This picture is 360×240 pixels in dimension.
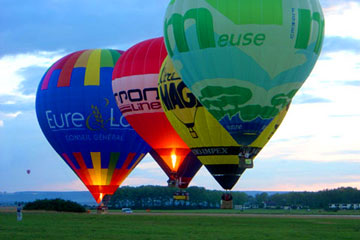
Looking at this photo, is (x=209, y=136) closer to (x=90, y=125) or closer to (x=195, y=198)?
(x=90, y=125)

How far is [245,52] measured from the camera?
33.6 meters

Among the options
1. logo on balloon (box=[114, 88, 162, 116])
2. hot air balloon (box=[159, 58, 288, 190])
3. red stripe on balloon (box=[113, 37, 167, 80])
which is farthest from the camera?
red stripe on balloon (box=[113, 37, 167, 80])

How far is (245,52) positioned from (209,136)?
21.7 ft

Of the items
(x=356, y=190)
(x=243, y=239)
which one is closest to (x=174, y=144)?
(x=243, y=239)

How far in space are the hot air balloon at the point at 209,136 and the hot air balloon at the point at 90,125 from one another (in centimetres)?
944

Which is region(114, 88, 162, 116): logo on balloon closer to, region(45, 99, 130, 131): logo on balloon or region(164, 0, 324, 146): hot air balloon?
region(45, 99, 130, 131): logo on balloon

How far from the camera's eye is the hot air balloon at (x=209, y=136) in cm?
3769

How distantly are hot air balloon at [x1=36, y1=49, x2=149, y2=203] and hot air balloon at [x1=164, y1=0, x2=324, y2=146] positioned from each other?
47.9ft

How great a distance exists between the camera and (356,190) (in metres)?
126

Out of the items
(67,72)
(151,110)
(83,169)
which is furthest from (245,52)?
(83,169)

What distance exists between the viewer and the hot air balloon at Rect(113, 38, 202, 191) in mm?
45562

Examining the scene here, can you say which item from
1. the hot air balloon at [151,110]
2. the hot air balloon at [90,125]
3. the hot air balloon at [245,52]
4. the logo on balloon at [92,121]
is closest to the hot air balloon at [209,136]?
the hot air balloon at [245,52]

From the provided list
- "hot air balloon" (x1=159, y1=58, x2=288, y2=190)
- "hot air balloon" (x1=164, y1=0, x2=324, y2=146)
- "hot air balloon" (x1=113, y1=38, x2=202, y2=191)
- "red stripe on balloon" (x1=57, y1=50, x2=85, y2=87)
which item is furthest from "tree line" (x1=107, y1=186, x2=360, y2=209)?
"hot air balloon" (x1=164, y1=0, x2=324, y2=146)

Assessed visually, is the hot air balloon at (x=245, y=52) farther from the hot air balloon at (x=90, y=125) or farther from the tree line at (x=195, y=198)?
the tree line at (x=195, y=198)
